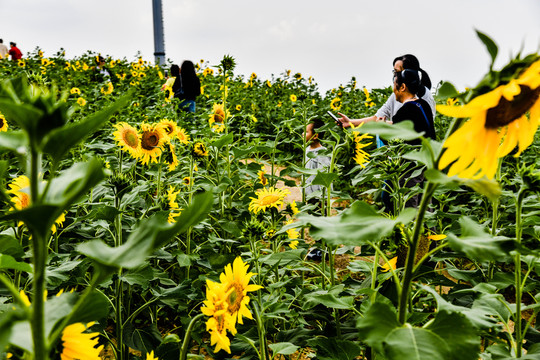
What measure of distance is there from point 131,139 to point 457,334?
1829 millimetres

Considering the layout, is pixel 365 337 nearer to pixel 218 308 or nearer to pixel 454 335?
pixel 454 335

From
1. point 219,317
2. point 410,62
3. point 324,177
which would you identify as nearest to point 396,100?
point 410,62

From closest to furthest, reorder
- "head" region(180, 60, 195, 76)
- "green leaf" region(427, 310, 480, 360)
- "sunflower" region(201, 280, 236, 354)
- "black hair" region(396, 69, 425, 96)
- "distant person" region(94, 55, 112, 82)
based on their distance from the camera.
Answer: "green leaf" region(427, 310, 480, 360) → "sunflower" region(201, 280, 236, 354) → "black hair" region(396, 69, 425, 96) → "head" region(180, 60, 195, 76) → "distant person" region(94, 55, 112, 82)

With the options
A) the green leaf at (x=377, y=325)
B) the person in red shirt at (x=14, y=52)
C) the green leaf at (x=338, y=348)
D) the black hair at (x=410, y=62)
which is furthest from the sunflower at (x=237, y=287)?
the person in red shirt at (x=14, y=52)

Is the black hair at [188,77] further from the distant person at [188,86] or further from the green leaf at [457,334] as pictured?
the green leaf at [457,334]

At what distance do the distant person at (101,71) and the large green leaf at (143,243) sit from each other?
6149 millimetres

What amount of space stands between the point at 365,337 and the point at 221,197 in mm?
1687

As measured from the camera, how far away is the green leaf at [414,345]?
1.63ft

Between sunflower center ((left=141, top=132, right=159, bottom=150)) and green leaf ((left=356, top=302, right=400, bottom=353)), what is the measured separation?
1729 millimetres

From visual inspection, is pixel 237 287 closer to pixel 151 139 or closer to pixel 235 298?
pixel 235 298

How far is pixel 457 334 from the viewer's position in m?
0.53

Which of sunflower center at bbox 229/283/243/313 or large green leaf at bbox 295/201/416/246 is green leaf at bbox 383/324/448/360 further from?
sunflower center at bbox 229/283/243/313

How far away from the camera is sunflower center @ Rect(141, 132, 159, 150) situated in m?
2.08

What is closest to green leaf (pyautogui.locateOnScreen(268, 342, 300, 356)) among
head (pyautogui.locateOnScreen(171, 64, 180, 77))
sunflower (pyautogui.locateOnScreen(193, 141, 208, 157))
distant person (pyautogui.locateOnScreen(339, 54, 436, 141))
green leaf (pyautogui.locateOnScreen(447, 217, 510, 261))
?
green leaf (pyautogui.locateOnScreen(447, 217, 510, 261))
